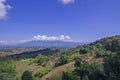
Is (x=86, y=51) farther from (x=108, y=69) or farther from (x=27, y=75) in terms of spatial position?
(x=108, y=69)

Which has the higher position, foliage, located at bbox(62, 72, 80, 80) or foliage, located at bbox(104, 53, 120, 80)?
foliage, located at bbox(104, 53, 120, 80)

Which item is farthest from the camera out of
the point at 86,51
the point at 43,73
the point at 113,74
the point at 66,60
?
the point at 86,51

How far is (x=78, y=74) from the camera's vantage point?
7938cm

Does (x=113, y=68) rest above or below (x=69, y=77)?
above

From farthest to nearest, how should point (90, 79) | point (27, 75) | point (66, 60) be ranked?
1. point (66, 60)
2. point (27, 75)
3. point (90, 79)

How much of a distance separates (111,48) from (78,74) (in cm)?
6261

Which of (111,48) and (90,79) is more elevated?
(111,48)

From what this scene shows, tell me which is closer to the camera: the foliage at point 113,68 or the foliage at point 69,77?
the foliage at point 113,68

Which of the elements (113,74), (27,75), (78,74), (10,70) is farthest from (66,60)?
(113,74)

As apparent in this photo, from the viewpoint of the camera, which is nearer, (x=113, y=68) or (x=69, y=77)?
(x=113, y=68)

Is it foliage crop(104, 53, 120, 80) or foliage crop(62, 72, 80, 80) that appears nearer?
foliage crop(104, 53, 120, 80)

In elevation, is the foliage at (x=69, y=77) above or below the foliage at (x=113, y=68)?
below

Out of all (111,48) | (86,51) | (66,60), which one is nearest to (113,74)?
(66,60)

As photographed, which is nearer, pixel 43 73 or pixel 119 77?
pixel 119 77
